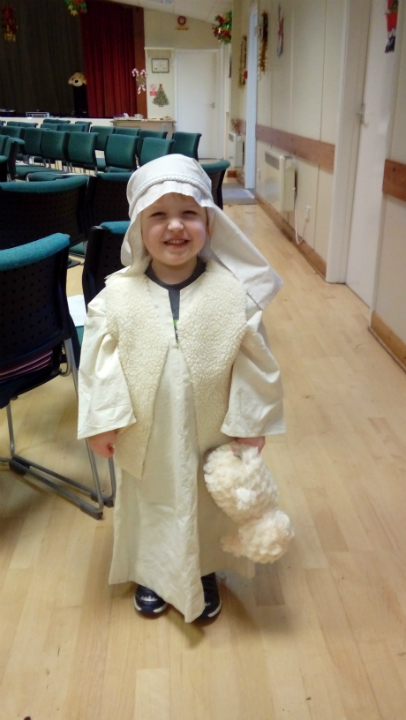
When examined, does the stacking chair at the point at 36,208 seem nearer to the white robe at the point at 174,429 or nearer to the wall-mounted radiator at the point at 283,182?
the white robe at the point at 174,429

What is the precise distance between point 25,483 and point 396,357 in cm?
183

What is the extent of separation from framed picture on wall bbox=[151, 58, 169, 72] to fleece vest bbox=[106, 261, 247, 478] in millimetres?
11639

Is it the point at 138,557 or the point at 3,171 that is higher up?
the point at 3,171

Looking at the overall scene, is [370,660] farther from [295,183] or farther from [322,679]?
[295,183]

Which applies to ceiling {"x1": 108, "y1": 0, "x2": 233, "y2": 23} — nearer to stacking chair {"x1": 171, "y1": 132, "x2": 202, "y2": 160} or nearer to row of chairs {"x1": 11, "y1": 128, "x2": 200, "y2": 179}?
row of chairs {"x1": 11, "y1": 128, "x2": 200, "y2": 179}

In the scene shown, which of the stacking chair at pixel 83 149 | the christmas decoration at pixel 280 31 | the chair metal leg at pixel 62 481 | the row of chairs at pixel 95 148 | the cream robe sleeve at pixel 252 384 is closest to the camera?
the cream robe sleeve at pixel 252 384

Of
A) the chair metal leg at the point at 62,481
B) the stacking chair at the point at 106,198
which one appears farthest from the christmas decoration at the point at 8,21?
the chair metal leg at the point at 62,481

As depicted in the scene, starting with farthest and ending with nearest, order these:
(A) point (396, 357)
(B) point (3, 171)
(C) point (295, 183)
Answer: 1. (C) point (295, 183)
2. (B) point (3, 171)
3. (A) point (396, 357)

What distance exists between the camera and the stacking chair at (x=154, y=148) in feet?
14.4

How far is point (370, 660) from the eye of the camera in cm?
131

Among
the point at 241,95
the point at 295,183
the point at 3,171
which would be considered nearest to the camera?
the point at 3,171

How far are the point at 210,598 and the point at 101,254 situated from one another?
954 millimetres

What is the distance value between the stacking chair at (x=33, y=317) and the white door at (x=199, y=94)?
436 inches

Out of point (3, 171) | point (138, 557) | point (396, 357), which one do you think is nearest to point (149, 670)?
point (138, 557)
